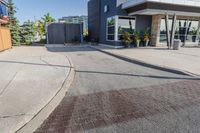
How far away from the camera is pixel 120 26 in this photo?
51.3 feet

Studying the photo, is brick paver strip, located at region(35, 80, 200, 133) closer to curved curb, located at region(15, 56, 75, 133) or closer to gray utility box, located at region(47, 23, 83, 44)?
curved curb, located at region(15, 56, 75, 133)

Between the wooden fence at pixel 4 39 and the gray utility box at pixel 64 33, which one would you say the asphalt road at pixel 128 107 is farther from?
the gray utility box at pixel 64 33

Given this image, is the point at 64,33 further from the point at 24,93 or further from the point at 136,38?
the point at 24,93

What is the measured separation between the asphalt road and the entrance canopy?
27.5 feet

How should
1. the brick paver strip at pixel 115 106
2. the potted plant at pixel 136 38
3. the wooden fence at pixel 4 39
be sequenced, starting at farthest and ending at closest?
1. the potted plant at pixel 136 38
2. the wooden fence at pixel 4 39
3. the brick paver strip at pixel 115 106

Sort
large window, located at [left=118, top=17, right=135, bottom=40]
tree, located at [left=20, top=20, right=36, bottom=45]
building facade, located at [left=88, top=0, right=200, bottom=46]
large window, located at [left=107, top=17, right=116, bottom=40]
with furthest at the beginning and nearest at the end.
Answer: tree, located at [left=20, top=20, right=36, bottom=45] → large window, located at [left=107, top=17, right=116, bottom=40] → large window, located at [left=118, top=17, right=135, bottom=40] → building facade, located at [left=88, top=0, right=200, bottom=46]

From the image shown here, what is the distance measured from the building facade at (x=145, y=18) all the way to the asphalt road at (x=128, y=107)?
29.5ft

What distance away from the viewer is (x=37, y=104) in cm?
387

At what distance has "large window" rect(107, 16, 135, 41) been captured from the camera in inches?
609

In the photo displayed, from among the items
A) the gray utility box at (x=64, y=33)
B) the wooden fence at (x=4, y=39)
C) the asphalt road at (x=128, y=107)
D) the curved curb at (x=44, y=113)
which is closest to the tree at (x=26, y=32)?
the gray utility box at (x=64, y=33)

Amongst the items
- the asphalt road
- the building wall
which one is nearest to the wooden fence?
the asphalt road

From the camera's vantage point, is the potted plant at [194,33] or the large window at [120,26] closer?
the large window at [120,26]

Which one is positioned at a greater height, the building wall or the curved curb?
the building wall

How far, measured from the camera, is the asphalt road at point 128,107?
3.04 m
